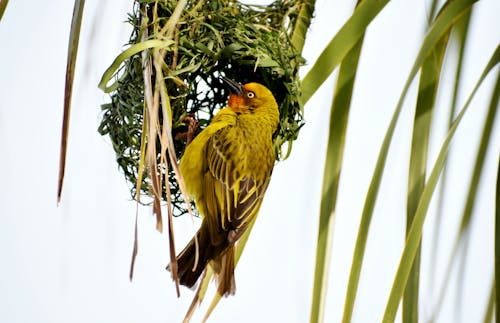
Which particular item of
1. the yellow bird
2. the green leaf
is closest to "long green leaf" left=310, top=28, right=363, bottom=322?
the green leaf

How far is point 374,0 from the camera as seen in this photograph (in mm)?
1070

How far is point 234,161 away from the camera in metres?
1.75

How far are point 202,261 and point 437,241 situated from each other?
2.38 feet

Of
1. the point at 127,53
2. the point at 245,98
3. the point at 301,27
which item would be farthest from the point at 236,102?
the point at 127,53

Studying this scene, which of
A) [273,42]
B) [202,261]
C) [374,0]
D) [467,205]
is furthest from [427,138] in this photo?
[273,42]

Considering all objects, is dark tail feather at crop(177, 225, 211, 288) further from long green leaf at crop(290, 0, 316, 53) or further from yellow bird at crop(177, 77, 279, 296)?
long green leaf at crop(290, 0, 316, 53)

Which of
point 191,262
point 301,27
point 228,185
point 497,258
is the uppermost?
point 301,27

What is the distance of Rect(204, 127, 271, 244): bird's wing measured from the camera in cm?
169

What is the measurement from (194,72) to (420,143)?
75 cm

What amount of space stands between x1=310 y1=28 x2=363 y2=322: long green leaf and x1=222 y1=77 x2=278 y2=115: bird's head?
651mm

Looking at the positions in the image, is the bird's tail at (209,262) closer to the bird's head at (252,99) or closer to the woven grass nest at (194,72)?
the woven grass nest at (194,72)

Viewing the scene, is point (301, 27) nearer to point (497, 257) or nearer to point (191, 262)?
point (191, 262)

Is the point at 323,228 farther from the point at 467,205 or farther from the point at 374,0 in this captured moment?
the point at 374,0

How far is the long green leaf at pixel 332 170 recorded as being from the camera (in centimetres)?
94
